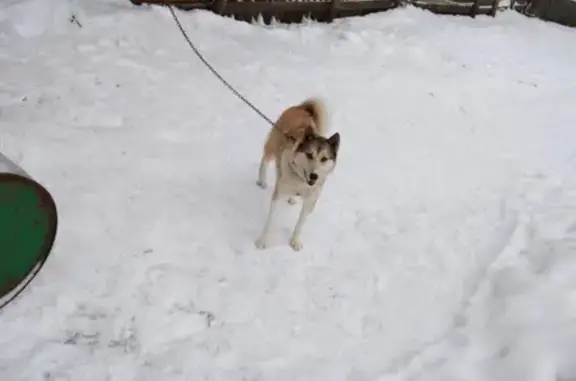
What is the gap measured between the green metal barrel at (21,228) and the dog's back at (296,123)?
1518 mm

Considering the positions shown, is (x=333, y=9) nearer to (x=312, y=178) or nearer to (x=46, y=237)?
(x=312, y=178)

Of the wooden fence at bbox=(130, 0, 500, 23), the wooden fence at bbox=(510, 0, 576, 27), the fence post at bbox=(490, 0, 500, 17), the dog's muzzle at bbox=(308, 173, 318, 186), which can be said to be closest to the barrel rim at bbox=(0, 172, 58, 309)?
the dog's muzzle at bbox=(308, 173, 318, 186)

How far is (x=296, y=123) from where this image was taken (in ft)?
14.0

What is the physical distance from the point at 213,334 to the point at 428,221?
2105 mm

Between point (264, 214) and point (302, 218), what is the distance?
0.48 metres

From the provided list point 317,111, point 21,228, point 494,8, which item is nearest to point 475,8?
point 494,8

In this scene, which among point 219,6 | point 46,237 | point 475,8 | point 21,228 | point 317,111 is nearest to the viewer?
point 21,228

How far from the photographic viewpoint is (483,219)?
5074 millimetres

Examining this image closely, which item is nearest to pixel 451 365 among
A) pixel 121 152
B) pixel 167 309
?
pixel 167 309

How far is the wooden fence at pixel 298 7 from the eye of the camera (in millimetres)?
7352

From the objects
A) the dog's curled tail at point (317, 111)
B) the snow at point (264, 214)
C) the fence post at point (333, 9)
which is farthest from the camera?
the fence post at point (333, 9)

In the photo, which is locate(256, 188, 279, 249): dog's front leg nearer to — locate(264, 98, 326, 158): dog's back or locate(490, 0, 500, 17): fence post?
locate(264, 98, 326, 158): dog's back

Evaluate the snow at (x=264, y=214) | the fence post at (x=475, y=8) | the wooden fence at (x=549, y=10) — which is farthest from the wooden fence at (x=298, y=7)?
the wooden fence at (x=549, y=10)

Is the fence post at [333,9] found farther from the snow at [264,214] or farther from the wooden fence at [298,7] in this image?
the snow at [264,214]
